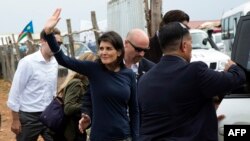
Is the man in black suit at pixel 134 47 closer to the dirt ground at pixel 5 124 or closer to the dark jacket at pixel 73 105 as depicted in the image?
the dark jacket at pixel 73 105

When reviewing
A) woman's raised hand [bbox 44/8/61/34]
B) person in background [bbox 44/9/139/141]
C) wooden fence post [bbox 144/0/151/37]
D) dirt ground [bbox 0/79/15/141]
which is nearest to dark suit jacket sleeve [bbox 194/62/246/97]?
person in background [bbox 44/9/139/141]

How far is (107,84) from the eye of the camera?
381 centimetres

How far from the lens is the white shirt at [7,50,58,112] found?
5309mm

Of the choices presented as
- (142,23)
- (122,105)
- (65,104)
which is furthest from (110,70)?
(142,23)

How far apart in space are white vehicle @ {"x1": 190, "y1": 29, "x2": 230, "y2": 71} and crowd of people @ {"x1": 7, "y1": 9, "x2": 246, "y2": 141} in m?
7.44

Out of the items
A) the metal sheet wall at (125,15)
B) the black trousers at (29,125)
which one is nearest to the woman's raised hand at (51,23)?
the black trousers at (29,125)

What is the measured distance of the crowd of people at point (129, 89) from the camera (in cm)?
296

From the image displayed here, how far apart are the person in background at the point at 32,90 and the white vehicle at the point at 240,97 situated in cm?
210

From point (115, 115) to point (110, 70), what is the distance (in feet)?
1.20

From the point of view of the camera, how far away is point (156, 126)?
305 centimetres

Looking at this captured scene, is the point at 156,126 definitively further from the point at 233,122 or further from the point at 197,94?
Answer: the point at 233,122

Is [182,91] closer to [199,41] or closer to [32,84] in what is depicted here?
[32,84]

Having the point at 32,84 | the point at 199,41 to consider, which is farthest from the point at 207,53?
the point at 32,84

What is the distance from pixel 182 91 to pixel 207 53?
1131 cm
